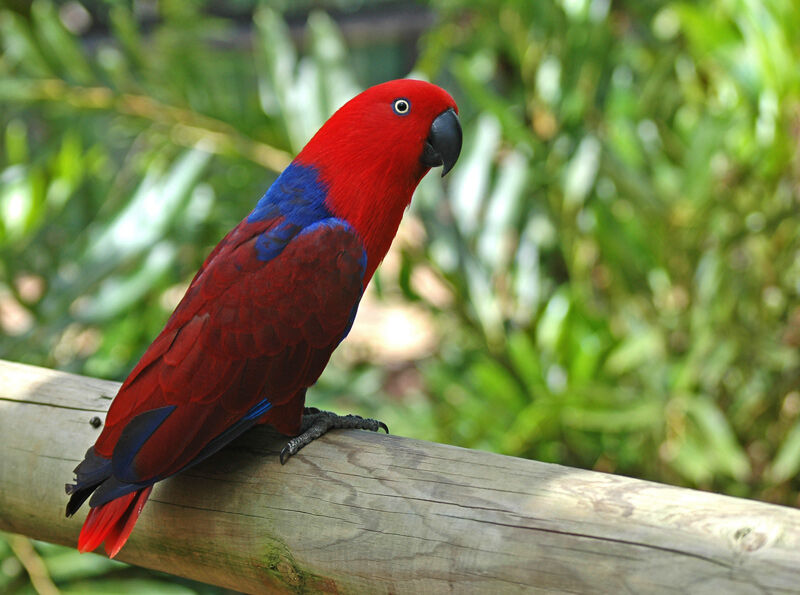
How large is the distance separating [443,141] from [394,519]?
0.49 m

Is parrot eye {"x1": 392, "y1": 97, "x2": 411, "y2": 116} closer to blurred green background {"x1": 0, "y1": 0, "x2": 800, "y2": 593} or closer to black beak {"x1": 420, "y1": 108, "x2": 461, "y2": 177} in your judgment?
black beak {"x1": 420, "y1": 108, "x2": 461, "y2": 177}

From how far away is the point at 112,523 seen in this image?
2.84 ft

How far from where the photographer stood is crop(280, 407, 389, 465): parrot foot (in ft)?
3.09

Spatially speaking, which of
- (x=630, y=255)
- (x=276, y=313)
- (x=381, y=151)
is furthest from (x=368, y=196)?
(x=630, y=255)

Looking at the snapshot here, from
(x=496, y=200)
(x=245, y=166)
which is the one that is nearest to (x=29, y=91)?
(x=245, y=166)

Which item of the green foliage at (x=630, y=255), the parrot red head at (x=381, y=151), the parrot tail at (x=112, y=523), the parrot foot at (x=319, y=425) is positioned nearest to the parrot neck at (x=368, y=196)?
the parrot red head at (x=381, y=151)

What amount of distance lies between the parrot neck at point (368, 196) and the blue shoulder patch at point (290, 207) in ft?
0.04

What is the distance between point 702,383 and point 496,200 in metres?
0.63

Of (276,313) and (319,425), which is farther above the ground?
(276,313)

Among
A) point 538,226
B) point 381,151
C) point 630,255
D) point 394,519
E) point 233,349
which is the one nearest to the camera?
point 394,519

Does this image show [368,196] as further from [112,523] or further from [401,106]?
[112,523]

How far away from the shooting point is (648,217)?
188 centimetres

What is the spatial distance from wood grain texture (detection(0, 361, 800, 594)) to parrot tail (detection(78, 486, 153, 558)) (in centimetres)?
5

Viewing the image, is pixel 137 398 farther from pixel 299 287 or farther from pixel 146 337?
pixel 146 337
